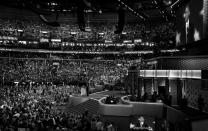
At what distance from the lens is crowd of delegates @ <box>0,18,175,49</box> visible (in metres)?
43.5

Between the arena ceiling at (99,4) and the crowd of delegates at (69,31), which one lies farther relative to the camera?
the crowd of delegates at (69,31)

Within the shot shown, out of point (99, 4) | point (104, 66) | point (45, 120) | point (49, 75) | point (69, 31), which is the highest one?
point (99, 4)

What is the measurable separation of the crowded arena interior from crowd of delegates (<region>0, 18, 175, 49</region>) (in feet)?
0.51

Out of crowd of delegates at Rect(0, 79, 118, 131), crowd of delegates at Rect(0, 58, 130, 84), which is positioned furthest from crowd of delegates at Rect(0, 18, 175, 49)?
crowd of delegates at Rect(0, 79, 118, 131)

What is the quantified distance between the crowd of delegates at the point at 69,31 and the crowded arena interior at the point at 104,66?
16 cm

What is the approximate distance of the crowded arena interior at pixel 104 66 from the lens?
14.8 meters

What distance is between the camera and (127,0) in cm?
2519

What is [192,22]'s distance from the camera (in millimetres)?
17172

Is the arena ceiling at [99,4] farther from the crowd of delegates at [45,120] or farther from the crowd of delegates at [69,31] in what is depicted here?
the crowd of delegates at [69,31]

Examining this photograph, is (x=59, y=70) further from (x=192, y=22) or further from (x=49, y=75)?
(x=192, y=22)

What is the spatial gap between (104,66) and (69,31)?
8944 millimetres

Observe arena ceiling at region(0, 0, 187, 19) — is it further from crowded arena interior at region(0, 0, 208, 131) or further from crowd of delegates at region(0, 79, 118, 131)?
crowd of delegates at region(0, 79, 118, 131)

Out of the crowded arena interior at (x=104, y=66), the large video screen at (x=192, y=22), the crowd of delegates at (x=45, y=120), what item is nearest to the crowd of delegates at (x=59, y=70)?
the crowded arena interior at (x=104, y=66)

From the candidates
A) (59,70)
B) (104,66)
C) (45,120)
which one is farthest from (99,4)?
(59,70)
